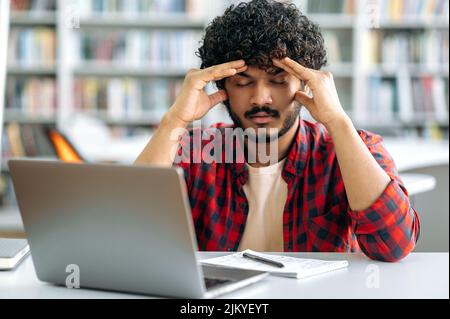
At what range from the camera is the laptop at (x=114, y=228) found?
1000 mm

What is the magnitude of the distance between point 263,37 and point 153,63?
10.8ft

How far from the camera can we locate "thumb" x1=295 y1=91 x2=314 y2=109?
5.04ft

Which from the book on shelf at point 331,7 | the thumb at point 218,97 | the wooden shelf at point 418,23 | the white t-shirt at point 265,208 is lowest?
the white t-shirt at point 265,208

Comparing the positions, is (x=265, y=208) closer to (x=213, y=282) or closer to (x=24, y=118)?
(x=213, y=282)

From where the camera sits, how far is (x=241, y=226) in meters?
1.65

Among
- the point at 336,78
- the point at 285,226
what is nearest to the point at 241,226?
the point at 285,226

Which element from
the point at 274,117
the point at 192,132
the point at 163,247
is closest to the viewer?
the point at 163,247

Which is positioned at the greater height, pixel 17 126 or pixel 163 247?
pixel 163 247

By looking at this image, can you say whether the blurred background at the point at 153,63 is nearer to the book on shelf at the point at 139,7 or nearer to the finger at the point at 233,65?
the book on shelf at the point at 139,7

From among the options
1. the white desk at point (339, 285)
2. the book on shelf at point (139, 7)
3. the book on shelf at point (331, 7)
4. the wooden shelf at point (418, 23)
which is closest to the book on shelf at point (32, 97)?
the book on shelf at point (139, 7)

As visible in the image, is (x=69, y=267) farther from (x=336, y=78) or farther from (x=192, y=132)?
(x=336, y=78)

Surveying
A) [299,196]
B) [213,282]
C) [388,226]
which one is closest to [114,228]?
[213,282]

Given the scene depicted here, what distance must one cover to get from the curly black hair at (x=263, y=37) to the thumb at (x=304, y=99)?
0.07m

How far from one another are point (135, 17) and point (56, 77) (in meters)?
0.67
